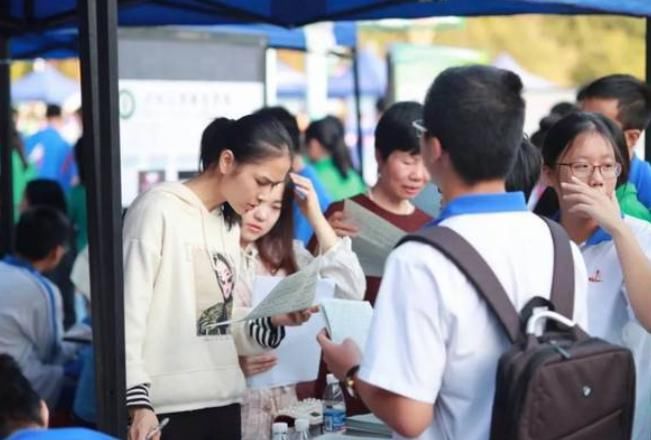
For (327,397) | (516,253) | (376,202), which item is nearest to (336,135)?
(376,202)

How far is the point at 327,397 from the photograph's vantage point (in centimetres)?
398

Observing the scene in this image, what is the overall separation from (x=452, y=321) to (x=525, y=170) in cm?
112

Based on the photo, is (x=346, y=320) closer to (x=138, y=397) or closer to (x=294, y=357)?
(x=138, y=397)

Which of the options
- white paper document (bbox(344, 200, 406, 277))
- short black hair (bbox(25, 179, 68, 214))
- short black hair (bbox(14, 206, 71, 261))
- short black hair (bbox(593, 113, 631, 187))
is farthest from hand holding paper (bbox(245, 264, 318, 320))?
short black hair (bbox(25, 179, 68, 214))

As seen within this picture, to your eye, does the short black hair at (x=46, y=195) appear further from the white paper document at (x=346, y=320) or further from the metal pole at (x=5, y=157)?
the white paper document at (x=346, y=320)

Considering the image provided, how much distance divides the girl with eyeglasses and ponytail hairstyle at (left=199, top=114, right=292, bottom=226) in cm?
79

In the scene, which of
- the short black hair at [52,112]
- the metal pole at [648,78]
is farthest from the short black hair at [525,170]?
the short black hair at [52,112]

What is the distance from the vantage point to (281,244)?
471cm

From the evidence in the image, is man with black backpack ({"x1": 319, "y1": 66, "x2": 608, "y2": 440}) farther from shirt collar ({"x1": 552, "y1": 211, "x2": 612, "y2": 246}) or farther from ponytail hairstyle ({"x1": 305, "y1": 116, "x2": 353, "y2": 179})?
ponytail hairstyle ({"x1": 305, "y1": 116, "x2": 353, "y2": 179})

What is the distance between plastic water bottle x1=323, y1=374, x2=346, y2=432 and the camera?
12.2 feet

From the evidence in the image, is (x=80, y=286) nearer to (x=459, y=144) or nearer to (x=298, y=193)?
(x=298, y=193)

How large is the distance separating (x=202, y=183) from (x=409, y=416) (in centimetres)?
146

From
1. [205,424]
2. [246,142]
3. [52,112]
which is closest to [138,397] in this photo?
[205,424]

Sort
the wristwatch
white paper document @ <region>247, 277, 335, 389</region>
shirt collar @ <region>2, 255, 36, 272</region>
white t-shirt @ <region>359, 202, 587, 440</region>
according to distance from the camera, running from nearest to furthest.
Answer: white t-shirt @ <region>359, 202, 587, 440</region> < the wristwatch < white paper document @ <region>247, 277, 335, 389</region> < shirt collar @ <region>2, 255, 36, 272</region>
